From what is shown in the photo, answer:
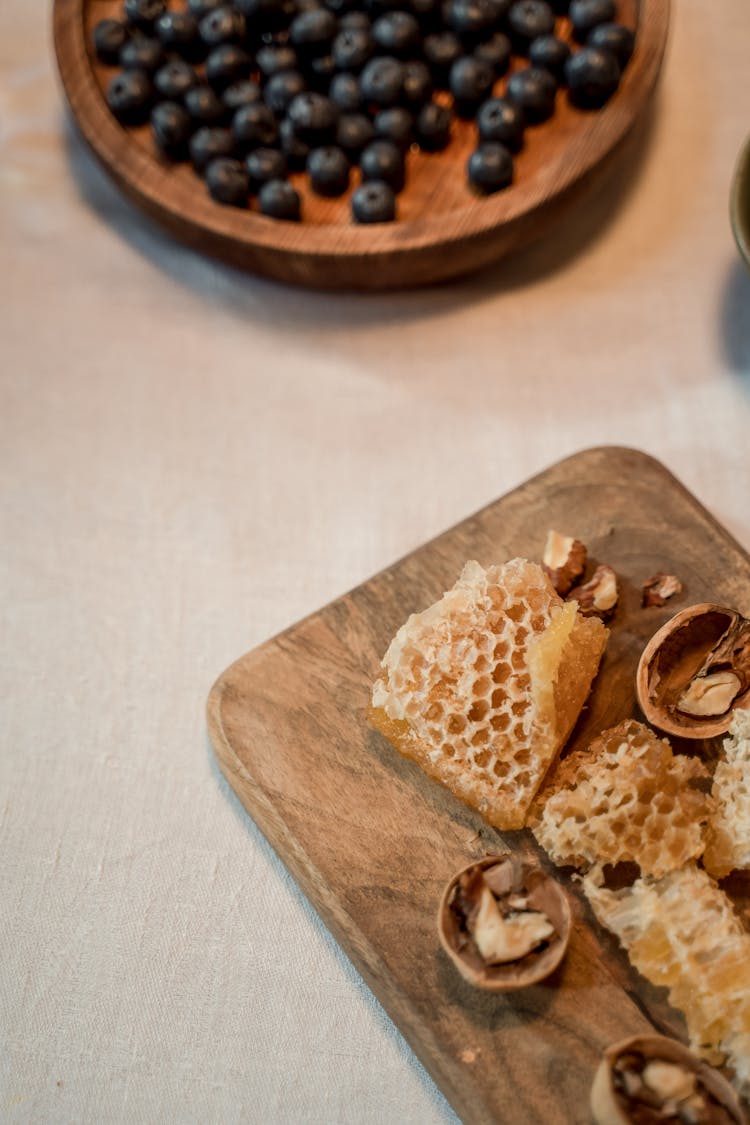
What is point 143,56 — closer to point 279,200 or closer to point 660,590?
point 279,200

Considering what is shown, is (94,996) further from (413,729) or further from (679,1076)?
(679,1076)

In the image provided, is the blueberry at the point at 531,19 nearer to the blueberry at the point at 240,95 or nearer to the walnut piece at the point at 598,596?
the blueberry at the point at 240,95

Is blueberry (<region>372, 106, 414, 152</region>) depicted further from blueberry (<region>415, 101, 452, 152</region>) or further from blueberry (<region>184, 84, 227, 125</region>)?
blueberry (<region>184, 84, 227, 125</region>)

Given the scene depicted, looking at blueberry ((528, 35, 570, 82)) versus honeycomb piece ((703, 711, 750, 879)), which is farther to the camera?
blueberry ((528, 35, 570, 82))

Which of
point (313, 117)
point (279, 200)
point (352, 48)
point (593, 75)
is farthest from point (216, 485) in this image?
point (593, 75)

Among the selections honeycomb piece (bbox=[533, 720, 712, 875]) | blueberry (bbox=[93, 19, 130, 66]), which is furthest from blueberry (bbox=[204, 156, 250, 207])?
honeycomb piece (bbox=[533, 720, 712, 875])

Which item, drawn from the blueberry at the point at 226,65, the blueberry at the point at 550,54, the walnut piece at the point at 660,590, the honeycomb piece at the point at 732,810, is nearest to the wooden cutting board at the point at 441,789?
the walnut piece at the point at 660,590

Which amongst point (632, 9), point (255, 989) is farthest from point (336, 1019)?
point (632, 9)
